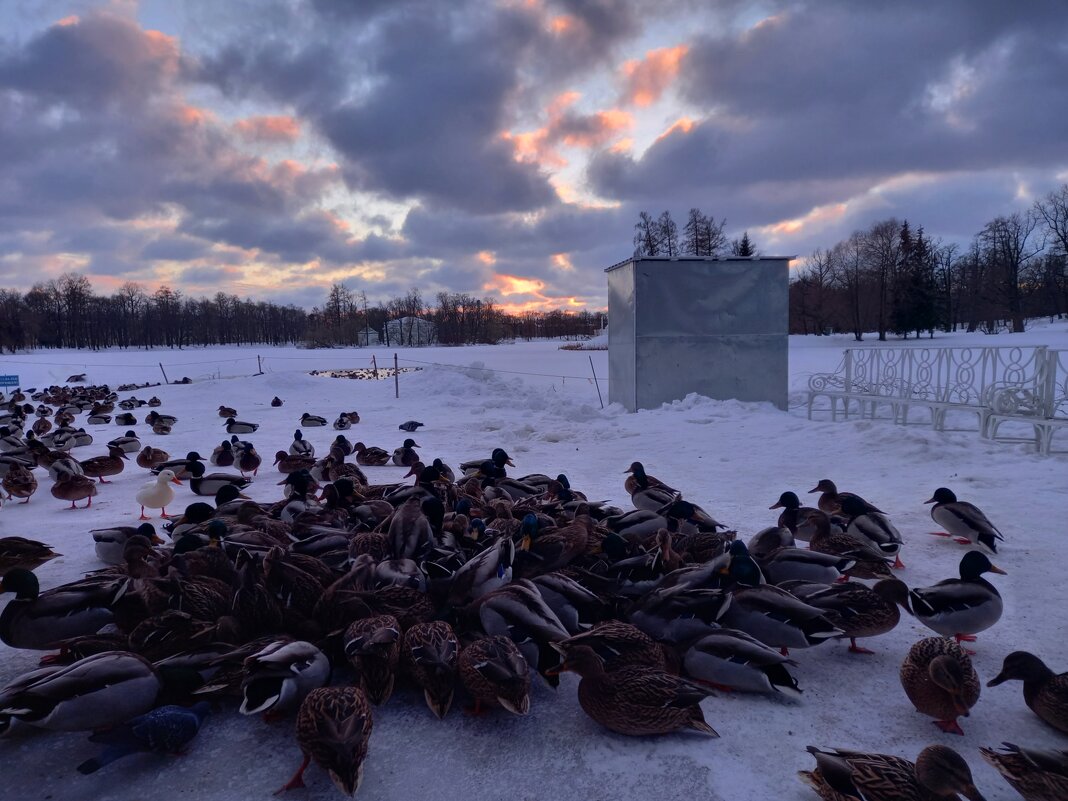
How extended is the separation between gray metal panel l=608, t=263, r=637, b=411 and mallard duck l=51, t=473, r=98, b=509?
11.4 m

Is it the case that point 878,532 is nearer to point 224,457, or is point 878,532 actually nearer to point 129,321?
point 224,457

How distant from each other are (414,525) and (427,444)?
7.47m

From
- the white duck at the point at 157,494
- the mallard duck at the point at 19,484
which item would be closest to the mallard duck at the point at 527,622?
the white duck at the point at 157,494

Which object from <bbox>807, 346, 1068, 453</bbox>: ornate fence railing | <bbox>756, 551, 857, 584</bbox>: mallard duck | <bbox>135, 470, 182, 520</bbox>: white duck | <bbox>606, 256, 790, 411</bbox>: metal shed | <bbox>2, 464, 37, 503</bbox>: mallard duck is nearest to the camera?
<bbox>756, 551, 857, 584</bbox>: mallard duck

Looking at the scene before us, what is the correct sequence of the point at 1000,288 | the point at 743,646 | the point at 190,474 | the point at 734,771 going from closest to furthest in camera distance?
the point at 734,771
the point at 743,646
the point at 190,474
the point at 1000,288

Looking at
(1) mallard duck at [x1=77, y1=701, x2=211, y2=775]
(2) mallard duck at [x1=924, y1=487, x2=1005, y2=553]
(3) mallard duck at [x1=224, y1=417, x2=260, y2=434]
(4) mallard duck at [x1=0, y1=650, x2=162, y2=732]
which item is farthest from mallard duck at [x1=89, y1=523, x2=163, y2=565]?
(3) mallard duck at [x1=224, y1=417, x2=260, y2=434]

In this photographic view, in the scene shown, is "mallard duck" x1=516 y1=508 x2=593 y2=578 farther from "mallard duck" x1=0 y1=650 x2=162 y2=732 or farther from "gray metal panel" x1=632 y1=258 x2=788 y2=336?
"gray metal panel" x1=632 y1=258 x2=788 y2=336

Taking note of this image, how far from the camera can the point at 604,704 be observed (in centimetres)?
312

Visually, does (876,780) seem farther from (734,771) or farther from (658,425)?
(658,425)

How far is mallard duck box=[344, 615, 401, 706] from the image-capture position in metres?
3.31

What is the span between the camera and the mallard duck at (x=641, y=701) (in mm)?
3043

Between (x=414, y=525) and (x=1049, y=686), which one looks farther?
(x=414, y=525)

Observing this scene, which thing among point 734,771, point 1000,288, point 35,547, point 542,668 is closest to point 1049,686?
point 734,771

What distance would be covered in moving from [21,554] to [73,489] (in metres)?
3.21
